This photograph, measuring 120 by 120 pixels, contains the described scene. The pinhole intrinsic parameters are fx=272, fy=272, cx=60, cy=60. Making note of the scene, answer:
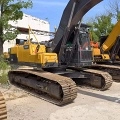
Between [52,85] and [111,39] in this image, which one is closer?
[52,85]

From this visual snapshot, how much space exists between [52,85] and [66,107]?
1.00 m

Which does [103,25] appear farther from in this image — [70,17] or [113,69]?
[70,17]

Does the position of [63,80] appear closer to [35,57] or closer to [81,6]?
[35,57]

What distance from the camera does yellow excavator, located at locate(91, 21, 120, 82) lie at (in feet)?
44.9

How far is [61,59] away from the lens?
34.3 feet

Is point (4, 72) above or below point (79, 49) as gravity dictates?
below

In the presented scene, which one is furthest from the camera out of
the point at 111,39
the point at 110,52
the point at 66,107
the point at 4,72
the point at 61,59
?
the point at 110,52

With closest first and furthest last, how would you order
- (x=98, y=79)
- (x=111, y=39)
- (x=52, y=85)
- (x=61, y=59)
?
1. (x=52, y=85)
2. (x=61, y=59)
3. (x=98, y=79)
4. (x=111, y=39)

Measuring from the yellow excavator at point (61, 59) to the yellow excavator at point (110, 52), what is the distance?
2.58 meters

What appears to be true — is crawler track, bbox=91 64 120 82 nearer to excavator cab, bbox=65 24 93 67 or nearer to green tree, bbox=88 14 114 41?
excavator cab, bbox=65 24 93 67

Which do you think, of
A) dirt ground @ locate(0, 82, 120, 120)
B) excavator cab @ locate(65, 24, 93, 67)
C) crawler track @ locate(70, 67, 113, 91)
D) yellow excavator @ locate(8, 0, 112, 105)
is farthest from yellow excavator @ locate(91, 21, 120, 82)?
dirt ground @ locate(0, 82, 120, 120)

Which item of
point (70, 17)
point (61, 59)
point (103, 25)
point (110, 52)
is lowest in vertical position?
point (61, 59)

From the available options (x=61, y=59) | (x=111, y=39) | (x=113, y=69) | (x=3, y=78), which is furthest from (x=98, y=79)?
(x=111, y=39)

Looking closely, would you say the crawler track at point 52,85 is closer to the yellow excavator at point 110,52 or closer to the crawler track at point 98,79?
the crawler track at point 98,79
